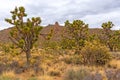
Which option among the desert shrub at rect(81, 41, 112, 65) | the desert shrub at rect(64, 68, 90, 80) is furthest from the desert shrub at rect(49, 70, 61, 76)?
the desert shrub at rect(81, 41, 112, 65)

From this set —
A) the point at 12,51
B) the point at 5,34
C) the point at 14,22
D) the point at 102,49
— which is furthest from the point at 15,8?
the point at 5,34

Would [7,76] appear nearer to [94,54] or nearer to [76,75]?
A: [76,75]

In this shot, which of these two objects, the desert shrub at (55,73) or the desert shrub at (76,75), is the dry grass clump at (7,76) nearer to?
the desert shrub at (55,73)

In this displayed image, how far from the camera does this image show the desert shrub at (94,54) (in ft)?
71.1

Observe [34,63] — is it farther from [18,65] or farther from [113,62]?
[113,62]

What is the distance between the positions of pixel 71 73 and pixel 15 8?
7.14m

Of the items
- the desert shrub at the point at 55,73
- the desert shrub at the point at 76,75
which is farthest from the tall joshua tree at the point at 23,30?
the desert shrub at the point at 76,75

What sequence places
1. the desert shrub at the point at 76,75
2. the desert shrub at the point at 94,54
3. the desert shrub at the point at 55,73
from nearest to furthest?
the desert shrub at the point at 76,75, the desert shrub at the point at 55,73, the desert shrub at the point at 94,54

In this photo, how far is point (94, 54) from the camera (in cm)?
2192

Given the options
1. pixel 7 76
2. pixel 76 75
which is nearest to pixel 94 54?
pixel 76 75

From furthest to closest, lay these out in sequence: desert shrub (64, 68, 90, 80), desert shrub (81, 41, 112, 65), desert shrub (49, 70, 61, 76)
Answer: desert shrub (81, 41, 112, 65)
desert shrub (49, 70, 61, 76)
desert shrub (64, 68, 90, 80)

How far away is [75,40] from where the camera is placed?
29.2 meters

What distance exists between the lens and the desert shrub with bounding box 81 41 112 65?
71.1 feet

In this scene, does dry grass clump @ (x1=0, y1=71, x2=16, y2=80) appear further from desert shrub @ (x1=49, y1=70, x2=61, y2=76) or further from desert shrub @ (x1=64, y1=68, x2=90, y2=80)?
desert shrub @ (x1=64, y1=68, x2=90, y2=80)
